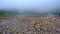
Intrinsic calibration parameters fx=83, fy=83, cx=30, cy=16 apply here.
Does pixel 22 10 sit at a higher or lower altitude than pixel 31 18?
higher

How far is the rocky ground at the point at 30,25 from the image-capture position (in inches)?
39.6

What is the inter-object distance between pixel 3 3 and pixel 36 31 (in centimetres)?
55

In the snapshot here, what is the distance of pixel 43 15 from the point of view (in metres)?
1.07

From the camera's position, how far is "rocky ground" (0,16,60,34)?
1.01 meters

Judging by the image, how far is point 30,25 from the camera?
3.35 feet

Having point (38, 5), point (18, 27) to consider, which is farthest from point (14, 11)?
point (38, 5)

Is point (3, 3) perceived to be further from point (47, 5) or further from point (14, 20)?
point (47, 5)

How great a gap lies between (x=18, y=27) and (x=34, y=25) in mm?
199

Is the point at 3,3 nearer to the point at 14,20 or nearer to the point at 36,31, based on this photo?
the point at 14,20

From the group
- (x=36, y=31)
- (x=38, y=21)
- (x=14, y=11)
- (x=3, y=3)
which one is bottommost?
(x=36, y=31)

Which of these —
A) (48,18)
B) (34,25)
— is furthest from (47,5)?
(34,25)

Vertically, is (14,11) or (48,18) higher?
(14,11)

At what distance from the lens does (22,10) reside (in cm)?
106

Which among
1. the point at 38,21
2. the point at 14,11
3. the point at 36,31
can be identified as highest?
the point at 14,11
